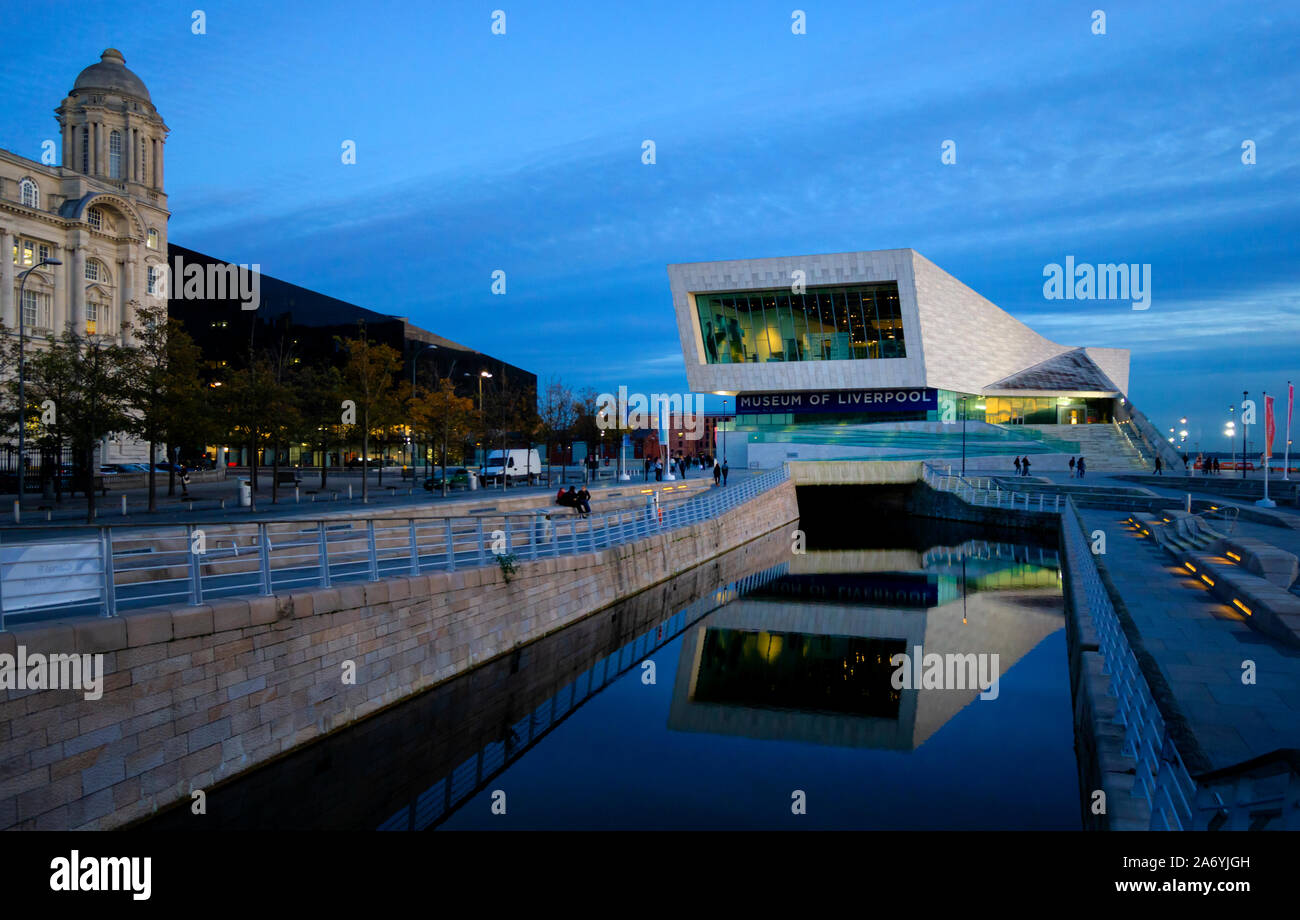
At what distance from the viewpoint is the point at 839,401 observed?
6244 cm

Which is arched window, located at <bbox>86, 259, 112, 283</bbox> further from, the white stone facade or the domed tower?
the white stone facade

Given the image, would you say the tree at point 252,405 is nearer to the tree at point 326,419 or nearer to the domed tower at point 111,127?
the tree at point 326,419

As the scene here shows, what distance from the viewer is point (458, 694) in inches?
512

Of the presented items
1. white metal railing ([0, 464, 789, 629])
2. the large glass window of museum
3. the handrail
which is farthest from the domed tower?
the handrail

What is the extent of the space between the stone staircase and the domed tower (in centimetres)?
7088

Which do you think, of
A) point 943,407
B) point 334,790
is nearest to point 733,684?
point 334,790

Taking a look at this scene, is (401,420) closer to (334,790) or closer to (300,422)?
(300,422)

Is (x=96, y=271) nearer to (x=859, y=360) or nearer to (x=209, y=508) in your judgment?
(x=209, y=508)

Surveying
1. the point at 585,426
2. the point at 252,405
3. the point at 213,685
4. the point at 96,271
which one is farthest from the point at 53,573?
the point at 96,271

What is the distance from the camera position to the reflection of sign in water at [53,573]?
7.53 metres

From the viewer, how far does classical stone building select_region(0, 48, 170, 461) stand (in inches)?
2083

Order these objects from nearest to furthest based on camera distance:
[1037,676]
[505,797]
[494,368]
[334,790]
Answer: [334,790] < [505,797] < [1037,676] < [494,368]

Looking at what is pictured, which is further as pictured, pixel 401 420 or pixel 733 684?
pixel 401 420
